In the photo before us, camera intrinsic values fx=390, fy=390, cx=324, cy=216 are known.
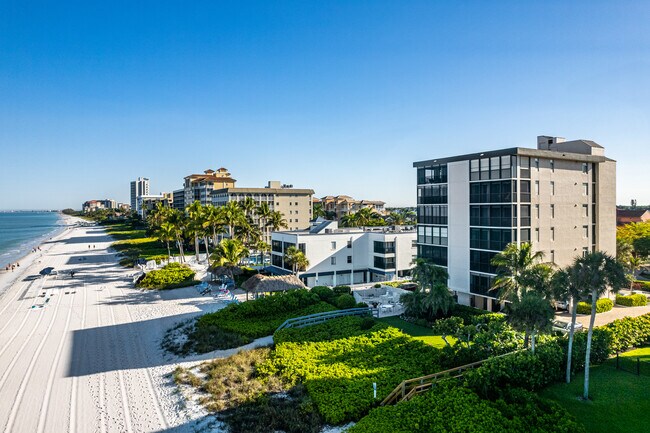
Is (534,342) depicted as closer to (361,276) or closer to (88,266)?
(361,276)

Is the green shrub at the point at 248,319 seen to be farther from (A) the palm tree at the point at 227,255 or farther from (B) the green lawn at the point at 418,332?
(A) the palm tree at the point at 227,255

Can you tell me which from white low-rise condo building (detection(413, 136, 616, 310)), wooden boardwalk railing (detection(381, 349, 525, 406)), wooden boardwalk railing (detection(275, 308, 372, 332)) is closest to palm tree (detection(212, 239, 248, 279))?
wooden boardwalk railing (detection(275, 308, 372, 332))

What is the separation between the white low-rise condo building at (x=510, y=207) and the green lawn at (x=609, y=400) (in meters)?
13.4

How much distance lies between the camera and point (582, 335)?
22.4 m

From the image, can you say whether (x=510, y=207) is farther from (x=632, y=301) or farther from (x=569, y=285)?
(x=632, y=301)

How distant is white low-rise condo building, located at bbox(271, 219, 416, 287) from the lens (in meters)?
51.1

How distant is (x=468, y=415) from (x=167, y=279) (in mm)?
44599

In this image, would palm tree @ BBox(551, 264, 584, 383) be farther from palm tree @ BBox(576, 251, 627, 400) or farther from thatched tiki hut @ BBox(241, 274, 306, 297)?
thatched tiki hut @ BBox(241, 274, 306, 297)

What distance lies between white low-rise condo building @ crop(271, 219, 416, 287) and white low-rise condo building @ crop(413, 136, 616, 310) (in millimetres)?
10823

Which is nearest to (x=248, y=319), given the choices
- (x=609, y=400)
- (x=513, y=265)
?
(x=513, y=265)

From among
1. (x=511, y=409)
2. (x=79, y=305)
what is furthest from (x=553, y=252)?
(x=79, y=305)

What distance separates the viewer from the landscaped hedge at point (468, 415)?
1488 cm

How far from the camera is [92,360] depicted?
2578 centimetres

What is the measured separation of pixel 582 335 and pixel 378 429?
14408 mm
